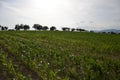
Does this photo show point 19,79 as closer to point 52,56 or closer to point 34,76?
point 34,76

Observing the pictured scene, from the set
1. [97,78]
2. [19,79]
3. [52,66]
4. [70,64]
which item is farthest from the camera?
[70,64]

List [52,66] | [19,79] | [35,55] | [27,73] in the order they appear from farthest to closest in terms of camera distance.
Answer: [35,55]
[52,66]
[27,73]
[19,79]

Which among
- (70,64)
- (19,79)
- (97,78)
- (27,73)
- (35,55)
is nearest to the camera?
(19,79)

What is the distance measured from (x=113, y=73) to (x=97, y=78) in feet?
4.71

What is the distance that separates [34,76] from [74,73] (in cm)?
212

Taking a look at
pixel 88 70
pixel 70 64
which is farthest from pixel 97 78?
pixel 70 64

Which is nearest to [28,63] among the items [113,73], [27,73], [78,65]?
[27,73]

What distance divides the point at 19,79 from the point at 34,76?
1.00 m

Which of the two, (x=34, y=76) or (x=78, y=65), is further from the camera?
(x=78, y=65)

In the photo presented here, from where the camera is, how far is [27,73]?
8492mm

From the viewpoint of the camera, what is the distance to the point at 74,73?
8.51 meters

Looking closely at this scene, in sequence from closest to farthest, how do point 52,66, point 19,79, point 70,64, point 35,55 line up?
point 19,79, point 52,66, point 70,64, point 35,55

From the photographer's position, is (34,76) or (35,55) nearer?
(34,76)

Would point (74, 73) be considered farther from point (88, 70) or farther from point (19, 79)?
point (19, 79)
